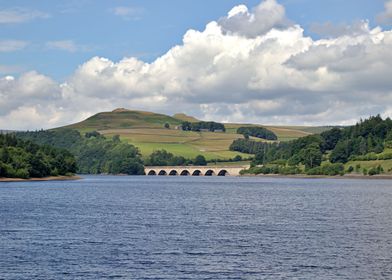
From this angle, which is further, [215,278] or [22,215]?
[22,215]

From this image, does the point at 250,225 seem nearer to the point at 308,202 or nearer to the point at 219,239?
the point at 219,239

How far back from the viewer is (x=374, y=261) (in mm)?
62469

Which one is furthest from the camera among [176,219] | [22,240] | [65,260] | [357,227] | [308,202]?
[308,202]

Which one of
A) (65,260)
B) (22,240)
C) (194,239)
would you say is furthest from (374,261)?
(22,240)

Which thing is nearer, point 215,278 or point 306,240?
point 215,278

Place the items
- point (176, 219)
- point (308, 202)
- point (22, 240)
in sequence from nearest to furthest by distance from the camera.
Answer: point (22, 240), point (176, 219), point (308, 202)

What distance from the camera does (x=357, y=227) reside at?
89.6 m

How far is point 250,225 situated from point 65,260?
34.6m

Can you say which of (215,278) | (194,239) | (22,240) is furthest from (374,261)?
(22,240)

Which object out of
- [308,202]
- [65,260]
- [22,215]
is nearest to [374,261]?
[65,260]

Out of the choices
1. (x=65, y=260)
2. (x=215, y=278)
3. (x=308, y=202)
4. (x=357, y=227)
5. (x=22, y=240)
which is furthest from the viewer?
(x=308, y=202)

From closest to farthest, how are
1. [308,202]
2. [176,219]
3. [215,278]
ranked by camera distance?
[215,278] < [176,219] < [308,202]

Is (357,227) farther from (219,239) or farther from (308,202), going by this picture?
(308,202)

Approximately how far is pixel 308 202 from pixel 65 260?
8266cm
